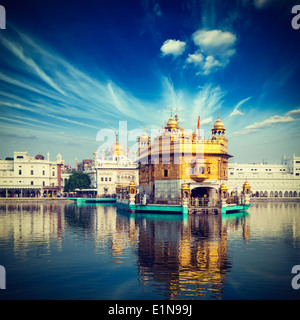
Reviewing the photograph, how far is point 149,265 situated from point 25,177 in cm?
8639

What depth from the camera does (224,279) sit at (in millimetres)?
12656

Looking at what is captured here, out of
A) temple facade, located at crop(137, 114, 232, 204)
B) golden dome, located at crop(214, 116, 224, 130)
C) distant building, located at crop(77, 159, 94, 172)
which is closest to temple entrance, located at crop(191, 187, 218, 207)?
temple facade, located at crop(137, 114, 232, 204)

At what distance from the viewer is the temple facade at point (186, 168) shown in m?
43.6

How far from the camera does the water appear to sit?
1138cm

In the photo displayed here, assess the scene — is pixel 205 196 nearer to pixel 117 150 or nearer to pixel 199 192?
pixel 199 192

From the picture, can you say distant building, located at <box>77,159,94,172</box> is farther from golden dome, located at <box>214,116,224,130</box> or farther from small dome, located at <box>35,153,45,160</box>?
golden dome, located at <box>214,116,224,130</box>

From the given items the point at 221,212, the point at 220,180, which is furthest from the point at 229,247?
the point at 220,180

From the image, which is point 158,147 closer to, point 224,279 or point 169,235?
point 169,235

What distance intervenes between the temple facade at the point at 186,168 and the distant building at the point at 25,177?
56.4 metres

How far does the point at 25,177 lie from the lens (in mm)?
92938

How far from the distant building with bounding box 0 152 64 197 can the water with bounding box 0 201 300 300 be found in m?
73.4

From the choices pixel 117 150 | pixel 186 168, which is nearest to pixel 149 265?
pixel 186 168

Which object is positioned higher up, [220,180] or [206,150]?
[206,150]
